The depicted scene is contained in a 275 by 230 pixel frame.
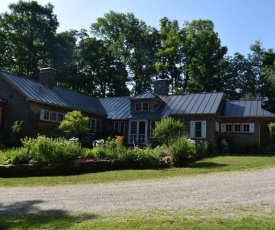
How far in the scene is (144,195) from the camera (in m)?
8.80

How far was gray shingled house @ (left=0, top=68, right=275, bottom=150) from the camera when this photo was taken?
77.0 ft

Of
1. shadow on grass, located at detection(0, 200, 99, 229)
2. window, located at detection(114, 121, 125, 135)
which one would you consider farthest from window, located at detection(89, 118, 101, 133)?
shadow on grass, located at detection(0, 200, 99, 229)

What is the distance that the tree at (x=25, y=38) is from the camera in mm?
41000

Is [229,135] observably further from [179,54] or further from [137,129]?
[179,54]

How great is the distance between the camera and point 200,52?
41.9 meters

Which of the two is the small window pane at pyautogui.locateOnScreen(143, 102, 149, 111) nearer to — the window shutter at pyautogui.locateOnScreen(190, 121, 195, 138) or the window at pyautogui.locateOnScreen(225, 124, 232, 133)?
the window shutter at pyautogui.locateOnScreen(190, 121, 195, 138)

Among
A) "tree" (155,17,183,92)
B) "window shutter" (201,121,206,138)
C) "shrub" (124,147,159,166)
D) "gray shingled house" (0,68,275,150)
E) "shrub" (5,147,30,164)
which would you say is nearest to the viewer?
"shrub" (5,147,30,164)

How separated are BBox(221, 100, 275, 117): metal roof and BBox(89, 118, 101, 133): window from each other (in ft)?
35.9

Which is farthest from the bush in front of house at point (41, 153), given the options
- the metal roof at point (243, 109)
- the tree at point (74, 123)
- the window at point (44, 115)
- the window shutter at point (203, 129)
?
the metal roof at point (243, 109)

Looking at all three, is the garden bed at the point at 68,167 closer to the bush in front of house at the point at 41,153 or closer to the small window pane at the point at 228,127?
the bush in front of house at the point at 41,153

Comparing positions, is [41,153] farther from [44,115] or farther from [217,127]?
[217,127]

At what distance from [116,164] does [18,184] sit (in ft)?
16.1

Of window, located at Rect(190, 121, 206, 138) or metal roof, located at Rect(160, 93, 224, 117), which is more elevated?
metal roof, located at Rect(160, 93, 224, 117)

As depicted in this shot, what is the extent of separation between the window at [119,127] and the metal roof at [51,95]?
68.1 inches
